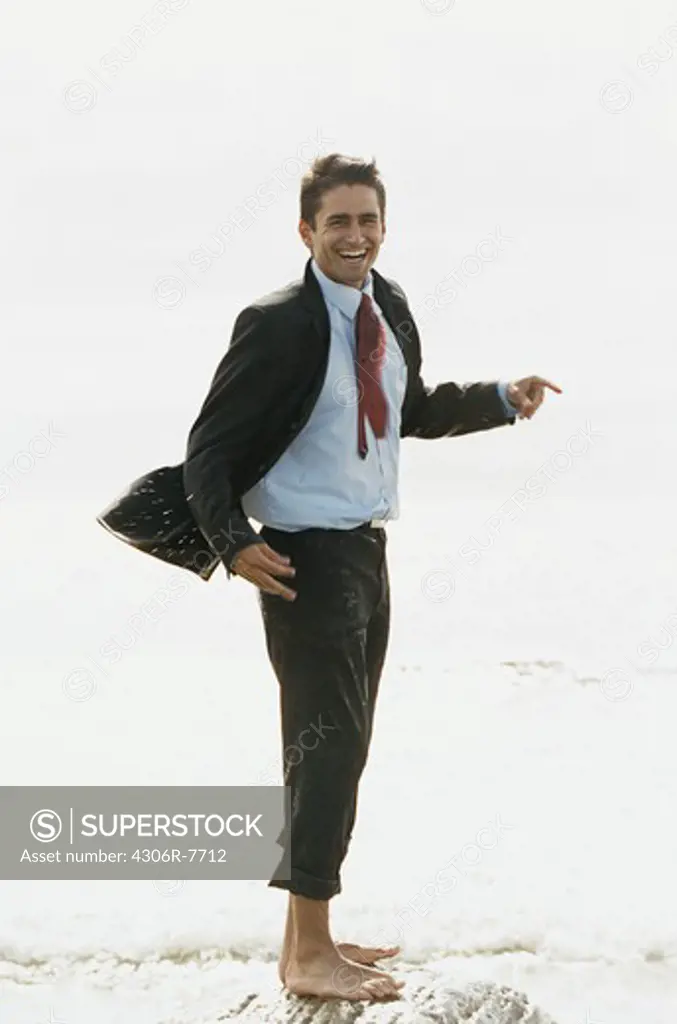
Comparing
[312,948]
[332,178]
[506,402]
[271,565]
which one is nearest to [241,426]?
[271,565]

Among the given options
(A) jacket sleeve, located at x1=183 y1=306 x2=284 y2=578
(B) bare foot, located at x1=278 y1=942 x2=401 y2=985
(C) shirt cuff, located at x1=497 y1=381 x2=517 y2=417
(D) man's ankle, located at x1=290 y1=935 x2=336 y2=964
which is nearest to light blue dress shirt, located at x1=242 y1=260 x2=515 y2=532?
(A) jacket sleeve, located at x1=183 y1=306 x2=284 y2=578

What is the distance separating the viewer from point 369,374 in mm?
3969

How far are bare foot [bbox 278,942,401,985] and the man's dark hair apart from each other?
76.2 inches

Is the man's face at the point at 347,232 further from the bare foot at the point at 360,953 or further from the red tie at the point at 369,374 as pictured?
the bare foot at the point at 360,953

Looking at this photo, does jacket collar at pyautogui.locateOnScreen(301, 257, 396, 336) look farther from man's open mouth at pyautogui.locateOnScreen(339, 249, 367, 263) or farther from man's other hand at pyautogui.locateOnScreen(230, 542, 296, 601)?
man's other hand at pyautogui.locateOnScreen(230, 542, 296, 601)

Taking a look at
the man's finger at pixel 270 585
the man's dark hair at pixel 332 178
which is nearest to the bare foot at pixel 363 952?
the man's finger at pixel 270 585

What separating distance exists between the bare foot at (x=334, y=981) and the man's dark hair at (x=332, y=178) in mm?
1873

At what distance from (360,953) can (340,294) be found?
1788 millimetres

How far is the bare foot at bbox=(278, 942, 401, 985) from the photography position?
13.8 feet

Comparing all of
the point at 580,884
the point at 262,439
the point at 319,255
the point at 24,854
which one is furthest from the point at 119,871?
the point at 319,255

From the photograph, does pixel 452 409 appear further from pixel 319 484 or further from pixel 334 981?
pixel 334 981

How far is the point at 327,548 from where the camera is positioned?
3908 mm

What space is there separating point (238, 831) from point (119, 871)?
1.72ft

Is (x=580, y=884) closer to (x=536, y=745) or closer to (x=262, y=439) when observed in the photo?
(x=536, y=745)
